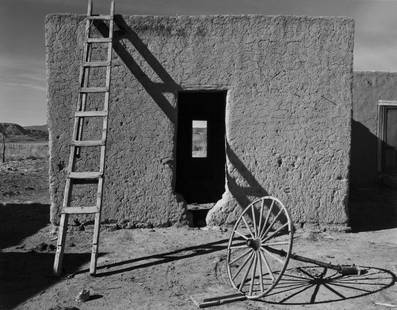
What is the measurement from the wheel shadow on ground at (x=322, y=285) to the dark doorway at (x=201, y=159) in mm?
5810

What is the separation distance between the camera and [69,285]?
4.75 metres

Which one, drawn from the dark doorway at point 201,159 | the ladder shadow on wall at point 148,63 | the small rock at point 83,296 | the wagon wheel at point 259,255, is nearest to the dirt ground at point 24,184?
the dark doorway at point 201,159

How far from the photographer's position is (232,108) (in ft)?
22.1

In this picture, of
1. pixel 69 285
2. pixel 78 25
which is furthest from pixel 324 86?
pixel 69 285

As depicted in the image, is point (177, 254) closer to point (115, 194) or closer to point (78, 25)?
point (115, 194)

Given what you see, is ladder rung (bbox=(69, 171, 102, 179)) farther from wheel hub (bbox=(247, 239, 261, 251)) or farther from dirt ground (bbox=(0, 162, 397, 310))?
wheel hub (bbox=(247, 239, 261, 251))

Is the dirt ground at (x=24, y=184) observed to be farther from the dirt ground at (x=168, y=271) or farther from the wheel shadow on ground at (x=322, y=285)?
the wheel shadow on ground at (x=322, y=285)

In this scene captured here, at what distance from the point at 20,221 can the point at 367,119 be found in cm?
838

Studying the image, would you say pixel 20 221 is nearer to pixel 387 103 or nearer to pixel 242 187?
pixel 242 187

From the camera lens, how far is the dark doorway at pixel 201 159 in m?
11.0

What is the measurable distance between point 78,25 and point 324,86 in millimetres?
3606

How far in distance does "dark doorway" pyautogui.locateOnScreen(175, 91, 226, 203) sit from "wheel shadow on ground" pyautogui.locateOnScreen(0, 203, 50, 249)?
3302 mm

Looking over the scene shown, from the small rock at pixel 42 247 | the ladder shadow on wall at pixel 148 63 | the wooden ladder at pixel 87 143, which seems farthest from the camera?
the ladder shadow on wall at pixel 148 63

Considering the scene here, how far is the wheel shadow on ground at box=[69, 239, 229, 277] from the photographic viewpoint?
17.0 feet
